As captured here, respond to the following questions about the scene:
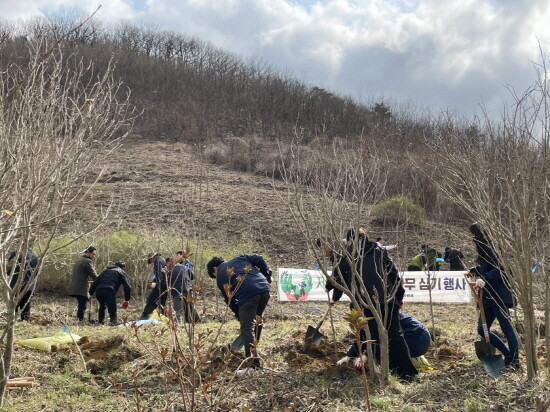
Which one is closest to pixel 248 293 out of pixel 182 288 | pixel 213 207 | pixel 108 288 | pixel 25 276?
pixel 182 288

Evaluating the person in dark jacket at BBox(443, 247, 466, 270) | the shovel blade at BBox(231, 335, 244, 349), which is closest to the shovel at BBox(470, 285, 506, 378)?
the shovel blade at BBox(231, 335, 244, 349)

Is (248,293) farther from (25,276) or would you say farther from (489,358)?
(25,276)

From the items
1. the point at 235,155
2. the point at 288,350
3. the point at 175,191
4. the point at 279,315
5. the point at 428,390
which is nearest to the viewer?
the point at 428,390

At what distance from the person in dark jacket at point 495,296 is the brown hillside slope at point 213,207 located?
1068 cm

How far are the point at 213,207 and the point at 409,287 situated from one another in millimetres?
11460

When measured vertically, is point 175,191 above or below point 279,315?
above

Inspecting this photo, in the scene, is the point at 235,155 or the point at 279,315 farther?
Answer: the point at 235,155

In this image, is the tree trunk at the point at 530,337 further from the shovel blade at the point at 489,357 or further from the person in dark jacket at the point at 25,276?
the person in dark jacket at the point at 25,276

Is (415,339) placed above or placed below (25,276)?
below

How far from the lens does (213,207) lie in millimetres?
23891

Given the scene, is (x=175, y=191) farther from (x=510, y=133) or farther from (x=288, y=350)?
(x=510, y=133)

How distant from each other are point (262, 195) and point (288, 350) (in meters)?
18.8

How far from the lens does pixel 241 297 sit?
630 centimetres

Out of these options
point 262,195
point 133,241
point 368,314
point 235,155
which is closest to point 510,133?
point 368,314
